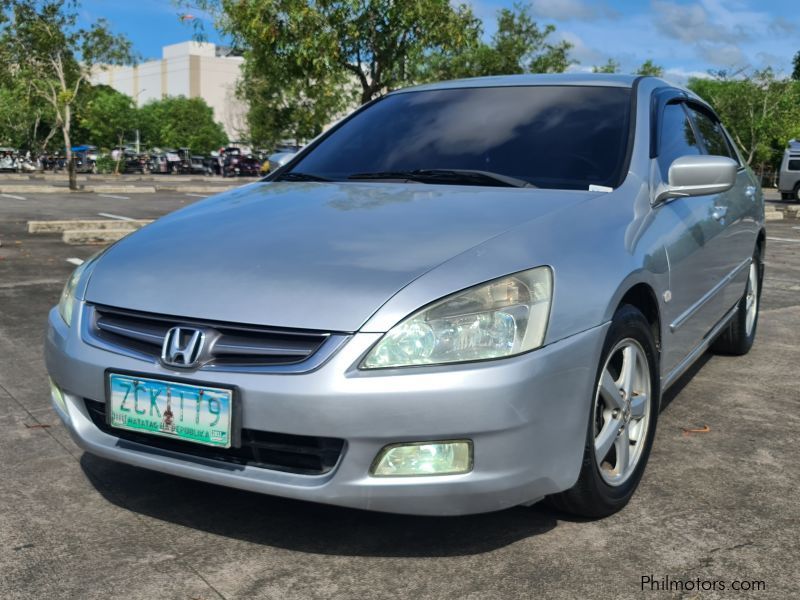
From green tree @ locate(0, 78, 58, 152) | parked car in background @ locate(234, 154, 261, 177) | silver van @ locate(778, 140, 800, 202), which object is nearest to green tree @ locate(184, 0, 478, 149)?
silver van @ locate(778, 140, 800, 202)

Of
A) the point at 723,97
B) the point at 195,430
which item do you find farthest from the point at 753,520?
the point at 723,97

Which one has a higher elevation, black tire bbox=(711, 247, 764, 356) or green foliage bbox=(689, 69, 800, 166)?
green foliage bbox=(689, 69, 800, 166)

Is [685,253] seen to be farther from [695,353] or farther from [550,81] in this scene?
[550,81]

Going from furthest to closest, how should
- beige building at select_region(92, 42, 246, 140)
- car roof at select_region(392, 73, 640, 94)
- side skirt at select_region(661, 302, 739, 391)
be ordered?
beige building at select_region(92, 42, 246, 140)
car roof at select_region(392, 73, 640, 94)
side skirt at select_region(661, 302, 739, 391)

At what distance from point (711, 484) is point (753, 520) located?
1.05 feet

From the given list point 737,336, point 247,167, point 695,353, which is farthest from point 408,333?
point 247,167

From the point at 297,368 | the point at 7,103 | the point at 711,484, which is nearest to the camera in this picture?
the point at 297,368

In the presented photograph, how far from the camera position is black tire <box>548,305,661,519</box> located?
2.58 m

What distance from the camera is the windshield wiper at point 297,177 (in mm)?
3600

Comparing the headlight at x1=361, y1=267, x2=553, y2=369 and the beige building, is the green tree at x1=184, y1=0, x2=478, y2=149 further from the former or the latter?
the beige building

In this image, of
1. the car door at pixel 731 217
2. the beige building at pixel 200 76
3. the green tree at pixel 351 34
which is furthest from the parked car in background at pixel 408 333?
the beige building at pixel 200 76

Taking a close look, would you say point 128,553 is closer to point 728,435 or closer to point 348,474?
point 348,474

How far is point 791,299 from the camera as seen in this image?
24.6 feet

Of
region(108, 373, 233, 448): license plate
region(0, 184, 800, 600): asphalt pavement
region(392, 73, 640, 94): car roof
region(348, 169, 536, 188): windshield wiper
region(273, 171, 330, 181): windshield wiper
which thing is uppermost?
region(392, 73, 640, 94): car roof
